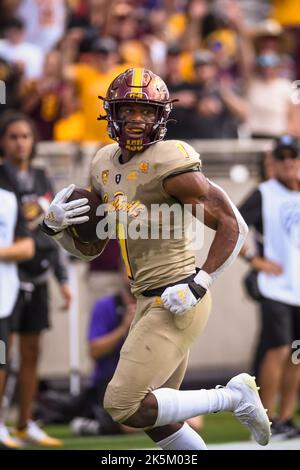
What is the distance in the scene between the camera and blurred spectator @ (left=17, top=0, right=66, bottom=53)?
1078cm

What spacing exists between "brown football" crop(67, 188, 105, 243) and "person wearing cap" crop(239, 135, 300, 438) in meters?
2.27

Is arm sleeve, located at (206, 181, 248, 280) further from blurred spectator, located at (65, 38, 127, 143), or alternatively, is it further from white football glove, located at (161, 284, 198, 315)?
blurred spectator, located at (65, 38, 127, 143)

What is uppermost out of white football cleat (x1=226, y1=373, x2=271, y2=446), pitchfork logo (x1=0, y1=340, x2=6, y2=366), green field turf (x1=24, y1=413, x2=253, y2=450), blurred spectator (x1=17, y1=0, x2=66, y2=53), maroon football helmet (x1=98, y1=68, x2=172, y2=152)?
blurred spectator (x1=17, y1=0, x2=66, y2=53)

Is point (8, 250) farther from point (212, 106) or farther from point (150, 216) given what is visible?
point (212, 106)

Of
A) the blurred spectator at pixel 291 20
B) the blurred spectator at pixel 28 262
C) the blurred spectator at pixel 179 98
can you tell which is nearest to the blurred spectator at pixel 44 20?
the blurred spectator at pixel 179 98

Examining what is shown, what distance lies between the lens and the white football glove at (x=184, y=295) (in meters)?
4.91

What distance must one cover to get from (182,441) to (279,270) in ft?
9.07

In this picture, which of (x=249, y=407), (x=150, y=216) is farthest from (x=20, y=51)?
(x=249, y=407)

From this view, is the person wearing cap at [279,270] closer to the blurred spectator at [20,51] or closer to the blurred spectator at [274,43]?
the blurred spectator at [20,51]

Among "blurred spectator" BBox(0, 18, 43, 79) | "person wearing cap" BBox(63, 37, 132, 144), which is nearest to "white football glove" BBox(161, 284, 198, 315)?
"person wearing cap" BBox(63, 37, 132, 144)

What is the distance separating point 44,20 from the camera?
35.4 feet

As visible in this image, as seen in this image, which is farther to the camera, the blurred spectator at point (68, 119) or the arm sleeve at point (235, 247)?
the blurred spectator at point (68, 119)

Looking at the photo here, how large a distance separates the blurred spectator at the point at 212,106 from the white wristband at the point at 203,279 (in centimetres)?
477

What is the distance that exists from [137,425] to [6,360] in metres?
2.22
